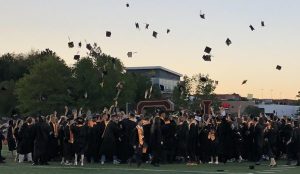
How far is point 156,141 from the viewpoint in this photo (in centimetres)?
2505

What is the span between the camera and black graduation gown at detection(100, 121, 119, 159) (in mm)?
26438

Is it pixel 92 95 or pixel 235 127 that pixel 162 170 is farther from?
pixel 92 95

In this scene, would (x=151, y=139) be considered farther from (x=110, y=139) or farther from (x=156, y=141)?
(x=110, y=139)

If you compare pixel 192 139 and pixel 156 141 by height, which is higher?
pixel 192 139

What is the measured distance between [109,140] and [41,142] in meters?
2.76

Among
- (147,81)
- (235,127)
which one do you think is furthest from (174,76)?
(235,127)

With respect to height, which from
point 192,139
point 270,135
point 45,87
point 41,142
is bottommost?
point 41,142

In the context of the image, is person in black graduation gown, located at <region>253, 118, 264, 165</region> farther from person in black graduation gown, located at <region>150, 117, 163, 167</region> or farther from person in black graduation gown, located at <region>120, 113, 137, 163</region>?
person in black graduation gown, located at <region>120, 113, 137, 163</region>

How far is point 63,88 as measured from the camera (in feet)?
297

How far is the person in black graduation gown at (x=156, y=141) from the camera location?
81.7ft

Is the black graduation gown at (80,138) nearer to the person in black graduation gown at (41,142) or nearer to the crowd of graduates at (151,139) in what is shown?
the crowd of graduates at (151,139)

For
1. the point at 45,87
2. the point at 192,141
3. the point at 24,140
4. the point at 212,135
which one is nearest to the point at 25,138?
the point at 24,140

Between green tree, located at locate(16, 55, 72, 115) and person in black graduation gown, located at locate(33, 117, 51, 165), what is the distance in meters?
63.8

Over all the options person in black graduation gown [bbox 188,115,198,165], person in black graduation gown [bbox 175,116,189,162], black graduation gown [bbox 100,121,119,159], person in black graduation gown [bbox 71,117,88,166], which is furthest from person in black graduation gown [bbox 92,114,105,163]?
person in black graduation gown [bbox 188,115,198,165]
